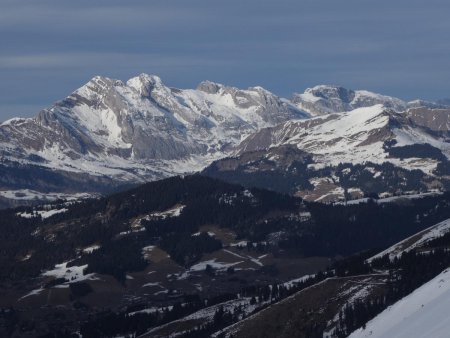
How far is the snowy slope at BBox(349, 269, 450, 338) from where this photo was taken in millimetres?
143750

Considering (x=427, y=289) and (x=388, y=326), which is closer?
(x=388, y=326)

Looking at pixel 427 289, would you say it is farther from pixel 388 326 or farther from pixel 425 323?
pixel 425 323

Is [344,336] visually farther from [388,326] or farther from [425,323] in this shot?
[425,323]

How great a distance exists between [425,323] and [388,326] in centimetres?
2239

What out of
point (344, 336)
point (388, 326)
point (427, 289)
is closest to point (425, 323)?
point (388, 326)

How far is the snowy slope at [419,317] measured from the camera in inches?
5659

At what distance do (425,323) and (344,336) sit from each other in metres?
50.9

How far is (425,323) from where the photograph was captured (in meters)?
150

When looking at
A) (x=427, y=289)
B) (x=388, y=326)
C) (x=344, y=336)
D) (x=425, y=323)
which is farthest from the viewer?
(x=344, y=336)

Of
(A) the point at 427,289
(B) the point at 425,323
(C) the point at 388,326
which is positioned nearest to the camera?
(B) the point at 425,323

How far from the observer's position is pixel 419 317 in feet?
522

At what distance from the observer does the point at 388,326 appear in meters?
172

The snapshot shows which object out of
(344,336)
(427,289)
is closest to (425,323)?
(427,289)

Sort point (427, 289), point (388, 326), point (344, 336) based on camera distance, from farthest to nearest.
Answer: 1. point (344, 336)
2. point (427, 289)
3. point (388, 326)
